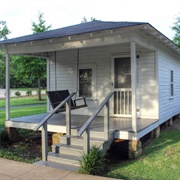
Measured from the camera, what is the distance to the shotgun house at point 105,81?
16.2ft

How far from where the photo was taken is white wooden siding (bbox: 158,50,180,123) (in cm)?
735

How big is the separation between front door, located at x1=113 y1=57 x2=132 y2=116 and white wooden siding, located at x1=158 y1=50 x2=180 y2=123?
40.1 inches

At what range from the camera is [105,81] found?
300 inches

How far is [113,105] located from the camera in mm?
7406

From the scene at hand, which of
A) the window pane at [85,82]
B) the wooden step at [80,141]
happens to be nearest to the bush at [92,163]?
the wooden step at [80,141]

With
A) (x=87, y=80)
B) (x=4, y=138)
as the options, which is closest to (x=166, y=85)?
(x=87, y=80)

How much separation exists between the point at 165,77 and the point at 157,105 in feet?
5.08

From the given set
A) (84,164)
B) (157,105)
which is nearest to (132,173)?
(84,164)

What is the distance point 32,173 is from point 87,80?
452 centimetres

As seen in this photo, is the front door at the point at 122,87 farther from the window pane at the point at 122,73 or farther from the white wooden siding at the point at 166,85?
the white wooden siding at the point at 166,85

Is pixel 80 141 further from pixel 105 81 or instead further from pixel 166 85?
pixel 166 85

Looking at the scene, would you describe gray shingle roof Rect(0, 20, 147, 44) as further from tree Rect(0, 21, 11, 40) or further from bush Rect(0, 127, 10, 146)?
tree Rect(0, 21, 11, 40)

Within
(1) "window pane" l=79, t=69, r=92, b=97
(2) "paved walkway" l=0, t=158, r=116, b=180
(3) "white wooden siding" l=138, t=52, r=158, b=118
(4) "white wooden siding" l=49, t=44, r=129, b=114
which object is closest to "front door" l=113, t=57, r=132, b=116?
(4) "white wooden siding" l=49, t=44, r=129, b=114

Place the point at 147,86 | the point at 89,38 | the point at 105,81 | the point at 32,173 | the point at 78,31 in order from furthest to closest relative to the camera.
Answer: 1. the point at 105,81
2. the point at 147,86
3. the point at 78,31
4. the point at 89,38
5. the point at 32,173
